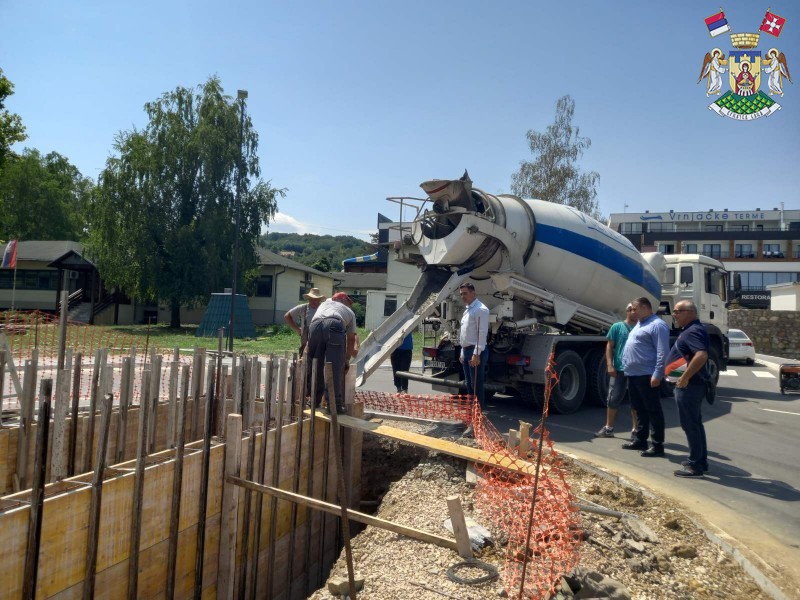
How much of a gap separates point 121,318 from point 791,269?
53.7 m

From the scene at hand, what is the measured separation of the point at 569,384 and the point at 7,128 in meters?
23.0

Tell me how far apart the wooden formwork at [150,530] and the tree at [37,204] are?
169ft

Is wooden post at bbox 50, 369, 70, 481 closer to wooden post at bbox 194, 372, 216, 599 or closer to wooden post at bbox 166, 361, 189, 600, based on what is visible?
wooden post at bbox 166, 361, 189, 600

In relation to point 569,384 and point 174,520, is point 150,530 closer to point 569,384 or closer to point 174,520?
point 174,520

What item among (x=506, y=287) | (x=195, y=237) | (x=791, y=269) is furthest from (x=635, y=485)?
(x=791, y=269)

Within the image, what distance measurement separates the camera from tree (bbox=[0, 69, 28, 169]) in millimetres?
21469

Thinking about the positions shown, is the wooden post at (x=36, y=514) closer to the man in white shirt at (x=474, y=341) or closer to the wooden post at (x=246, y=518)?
the wooden post at (x=246, y=518)

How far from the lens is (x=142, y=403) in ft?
11.5

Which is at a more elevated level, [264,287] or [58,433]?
[264,287]

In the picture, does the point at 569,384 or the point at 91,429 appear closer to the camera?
the point at 91,429

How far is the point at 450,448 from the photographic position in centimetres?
519

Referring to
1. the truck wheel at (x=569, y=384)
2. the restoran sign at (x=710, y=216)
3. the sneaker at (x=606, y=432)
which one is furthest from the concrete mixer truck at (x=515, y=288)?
the restoran sign at (x=710, y=216)

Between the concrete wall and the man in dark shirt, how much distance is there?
30769mm

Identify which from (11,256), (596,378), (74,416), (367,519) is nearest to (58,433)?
(74,416)
